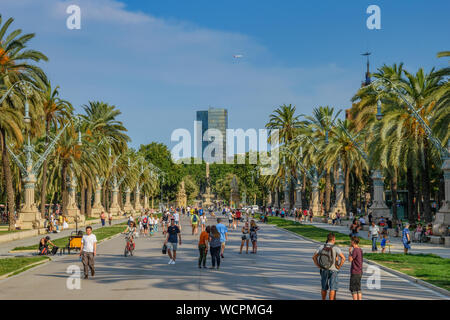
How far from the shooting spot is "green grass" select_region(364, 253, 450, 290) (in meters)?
15.5

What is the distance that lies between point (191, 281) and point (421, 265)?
874cm

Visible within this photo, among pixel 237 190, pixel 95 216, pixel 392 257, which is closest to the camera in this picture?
pixel 392 257

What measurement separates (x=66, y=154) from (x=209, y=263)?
34.1 metres

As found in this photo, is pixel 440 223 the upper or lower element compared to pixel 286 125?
lower

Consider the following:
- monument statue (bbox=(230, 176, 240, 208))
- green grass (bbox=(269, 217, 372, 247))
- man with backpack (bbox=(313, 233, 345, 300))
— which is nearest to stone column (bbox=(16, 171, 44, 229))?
green grass (bbox=(269, 217, 372, 247))

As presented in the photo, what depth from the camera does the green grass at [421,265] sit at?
15.5 metres

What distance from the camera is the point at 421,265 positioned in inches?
744

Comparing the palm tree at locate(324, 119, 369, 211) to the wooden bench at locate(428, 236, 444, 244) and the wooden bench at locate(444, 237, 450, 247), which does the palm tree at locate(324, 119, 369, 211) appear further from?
the wooden bench at locate(444, 237, 450, 247)

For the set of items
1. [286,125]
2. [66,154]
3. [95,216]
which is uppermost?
[286,125]

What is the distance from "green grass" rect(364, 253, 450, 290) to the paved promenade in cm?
71

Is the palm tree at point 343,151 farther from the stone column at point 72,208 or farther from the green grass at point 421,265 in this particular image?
the green grass at point 421,265

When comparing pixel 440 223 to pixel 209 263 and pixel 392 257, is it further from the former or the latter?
pixel 209 263
